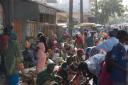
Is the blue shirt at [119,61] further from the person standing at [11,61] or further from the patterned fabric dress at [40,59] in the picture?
the person standing at [11,61]

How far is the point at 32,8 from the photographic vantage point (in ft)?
73.7

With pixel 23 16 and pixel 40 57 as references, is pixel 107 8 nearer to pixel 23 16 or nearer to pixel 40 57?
pixel 23 16

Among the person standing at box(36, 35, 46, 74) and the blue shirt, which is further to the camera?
the person standing at box(36, 35, 46, 74)

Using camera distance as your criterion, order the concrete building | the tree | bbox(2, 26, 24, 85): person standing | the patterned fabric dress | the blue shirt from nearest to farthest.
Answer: the blue shirt, the patterned fabric dress, bbox(2, 26, 24, 85): person standing, the concrete building, the tree

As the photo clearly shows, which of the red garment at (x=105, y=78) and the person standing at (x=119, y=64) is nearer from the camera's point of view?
the person standing at (x=119, y=64)

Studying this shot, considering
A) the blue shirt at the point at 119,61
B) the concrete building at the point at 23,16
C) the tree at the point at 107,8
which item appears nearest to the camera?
the blue shirt at the point at 119,61

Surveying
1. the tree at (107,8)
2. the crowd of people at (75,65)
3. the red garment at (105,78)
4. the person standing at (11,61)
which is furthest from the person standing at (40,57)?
the tree at (107,8)

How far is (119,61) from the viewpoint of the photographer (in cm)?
834

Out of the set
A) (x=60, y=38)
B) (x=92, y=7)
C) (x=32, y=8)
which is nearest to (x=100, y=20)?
(x=92, y=7)

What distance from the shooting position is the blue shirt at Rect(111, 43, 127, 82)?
27.2 ft

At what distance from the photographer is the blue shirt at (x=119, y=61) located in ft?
27.2

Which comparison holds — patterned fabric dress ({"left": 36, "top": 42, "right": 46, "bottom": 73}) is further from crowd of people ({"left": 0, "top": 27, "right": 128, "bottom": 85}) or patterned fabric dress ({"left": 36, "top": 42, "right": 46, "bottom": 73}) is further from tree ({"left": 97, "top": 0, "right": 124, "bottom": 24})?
tree ({"left": 97, "top": 0, "right": 124, "bottom": 24})

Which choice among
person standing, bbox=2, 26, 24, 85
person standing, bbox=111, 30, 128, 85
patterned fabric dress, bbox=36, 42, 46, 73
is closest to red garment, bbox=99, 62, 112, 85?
person standing, bbox=111, 30, 128, 85

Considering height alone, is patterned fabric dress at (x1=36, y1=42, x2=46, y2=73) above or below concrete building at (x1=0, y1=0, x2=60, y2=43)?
below
